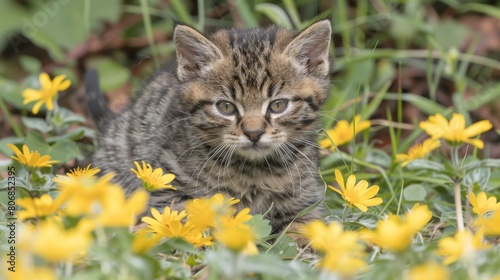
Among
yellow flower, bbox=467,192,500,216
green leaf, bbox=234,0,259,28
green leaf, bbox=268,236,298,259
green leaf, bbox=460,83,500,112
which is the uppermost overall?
green leaf, bbox=234,0,259,28

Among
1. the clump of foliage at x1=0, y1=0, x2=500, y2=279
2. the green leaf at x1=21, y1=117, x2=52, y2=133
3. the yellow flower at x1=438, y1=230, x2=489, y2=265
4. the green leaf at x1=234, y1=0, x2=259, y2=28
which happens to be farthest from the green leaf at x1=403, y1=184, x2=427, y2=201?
the green leaf at x1=234, y1=0, x2=259, y2=28

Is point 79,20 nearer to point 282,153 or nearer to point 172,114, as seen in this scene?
point 172,114

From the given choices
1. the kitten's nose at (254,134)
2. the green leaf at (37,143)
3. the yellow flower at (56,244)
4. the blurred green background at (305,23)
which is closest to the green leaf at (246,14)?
the blurred green background at (305,23)

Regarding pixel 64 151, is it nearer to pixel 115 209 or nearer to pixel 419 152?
pixel 419 152

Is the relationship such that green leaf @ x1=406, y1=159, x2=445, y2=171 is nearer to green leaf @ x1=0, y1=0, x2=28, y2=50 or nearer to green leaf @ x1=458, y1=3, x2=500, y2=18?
green leaf @ x1=458, y1=3, x2=500, y2=18

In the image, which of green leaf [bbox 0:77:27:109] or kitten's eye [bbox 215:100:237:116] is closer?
kitten's eye [bbox 215:100:237:116]

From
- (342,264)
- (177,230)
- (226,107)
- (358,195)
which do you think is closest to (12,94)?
(226,107)
